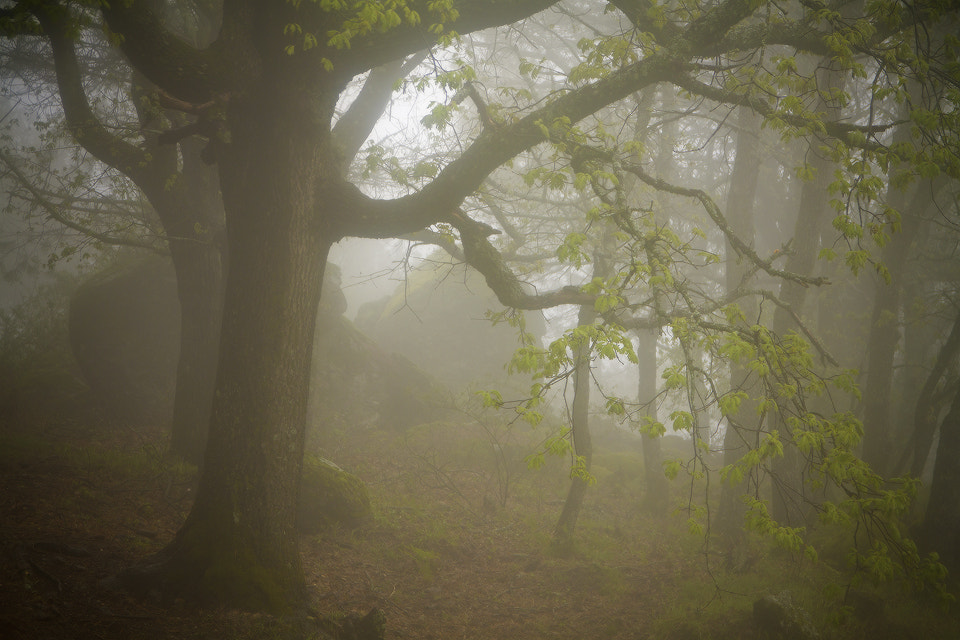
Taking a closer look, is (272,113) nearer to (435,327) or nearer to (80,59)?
(80,59)

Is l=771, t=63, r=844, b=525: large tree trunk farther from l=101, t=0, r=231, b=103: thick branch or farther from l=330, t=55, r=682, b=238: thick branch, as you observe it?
l=101, t=0, r=231, b=103: thick branch

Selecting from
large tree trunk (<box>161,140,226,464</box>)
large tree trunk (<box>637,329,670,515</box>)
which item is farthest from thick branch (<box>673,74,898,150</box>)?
large tree trunk (<box>161,140,226,464</box>)

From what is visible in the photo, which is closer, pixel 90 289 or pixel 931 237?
pixel 90 289

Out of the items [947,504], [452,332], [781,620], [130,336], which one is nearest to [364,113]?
[130,336]

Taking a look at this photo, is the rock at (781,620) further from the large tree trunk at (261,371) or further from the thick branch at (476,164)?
the thick branch at (476,164)

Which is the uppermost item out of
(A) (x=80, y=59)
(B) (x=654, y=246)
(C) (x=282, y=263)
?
(A) (x=80, y=59)

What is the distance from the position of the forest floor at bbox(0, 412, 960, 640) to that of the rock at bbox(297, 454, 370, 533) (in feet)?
0.82

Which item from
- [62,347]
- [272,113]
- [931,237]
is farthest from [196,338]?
[931,237]

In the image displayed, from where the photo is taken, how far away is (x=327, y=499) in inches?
302

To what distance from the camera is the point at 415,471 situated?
1110 cm

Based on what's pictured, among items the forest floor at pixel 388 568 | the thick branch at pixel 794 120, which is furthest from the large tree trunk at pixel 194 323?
the thick branch at pixel 794 120

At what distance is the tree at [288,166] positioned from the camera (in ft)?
15.5

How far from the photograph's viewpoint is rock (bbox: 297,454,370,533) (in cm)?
749

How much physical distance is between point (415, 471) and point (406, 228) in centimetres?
698
